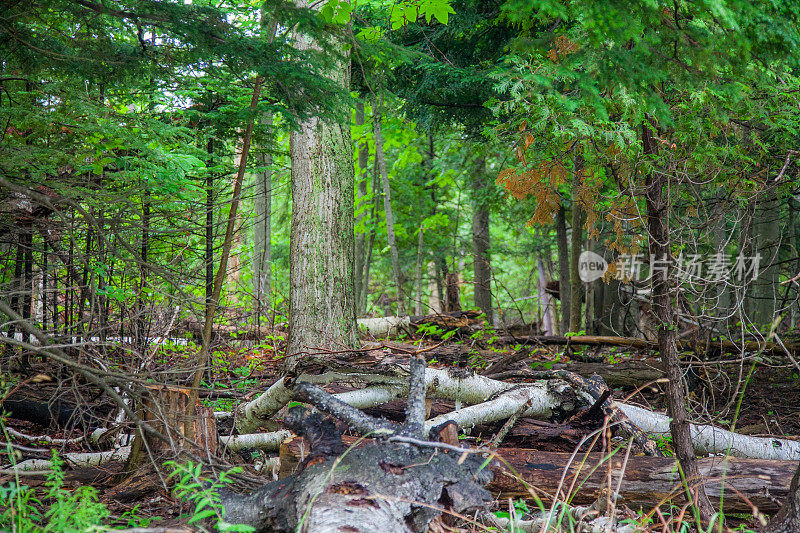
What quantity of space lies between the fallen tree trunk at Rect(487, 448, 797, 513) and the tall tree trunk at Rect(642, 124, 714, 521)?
0.20m

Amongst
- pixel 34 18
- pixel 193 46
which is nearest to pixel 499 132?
pixel 193 46

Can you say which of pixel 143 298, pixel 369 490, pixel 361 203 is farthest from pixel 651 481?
pixel 361 203

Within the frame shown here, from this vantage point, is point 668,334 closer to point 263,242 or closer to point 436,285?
point 263,242

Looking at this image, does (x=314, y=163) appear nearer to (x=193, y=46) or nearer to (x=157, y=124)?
(x=157, y=124)

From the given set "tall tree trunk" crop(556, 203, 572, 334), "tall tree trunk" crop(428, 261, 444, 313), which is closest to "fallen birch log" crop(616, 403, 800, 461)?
"tall tree trunk" crop(428, 261, 444, 313)

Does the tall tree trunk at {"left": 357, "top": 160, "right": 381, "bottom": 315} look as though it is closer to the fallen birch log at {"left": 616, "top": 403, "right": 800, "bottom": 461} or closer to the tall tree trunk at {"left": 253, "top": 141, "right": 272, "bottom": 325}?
the tall tree trunk at {"left": 253, "top": 141, "right": 272, "bottom": 325}

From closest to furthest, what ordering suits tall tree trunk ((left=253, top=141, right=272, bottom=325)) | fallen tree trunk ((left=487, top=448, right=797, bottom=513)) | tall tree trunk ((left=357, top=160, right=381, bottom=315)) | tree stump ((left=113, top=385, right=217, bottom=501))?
fallen tree trunk ((left=487, top=448, right=797, bottom=513)), tree stump ((left=113, top=385, right=217, bottom=501)), tall tree trunk ((left=253, top=141, right=272, bottom=325)), tall tree trunk ((left=357, top=160, right=381, bottom=315))

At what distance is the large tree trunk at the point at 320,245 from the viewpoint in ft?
20.6

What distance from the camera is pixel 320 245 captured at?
250 inches

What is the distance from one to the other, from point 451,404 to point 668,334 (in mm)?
2225

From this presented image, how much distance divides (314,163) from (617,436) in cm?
442

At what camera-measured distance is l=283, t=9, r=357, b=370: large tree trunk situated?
6.29 metres

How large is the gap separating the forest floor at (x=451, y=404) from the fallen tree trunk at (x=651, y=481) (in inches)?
12.5

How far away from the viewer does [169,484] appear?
11.5ft
